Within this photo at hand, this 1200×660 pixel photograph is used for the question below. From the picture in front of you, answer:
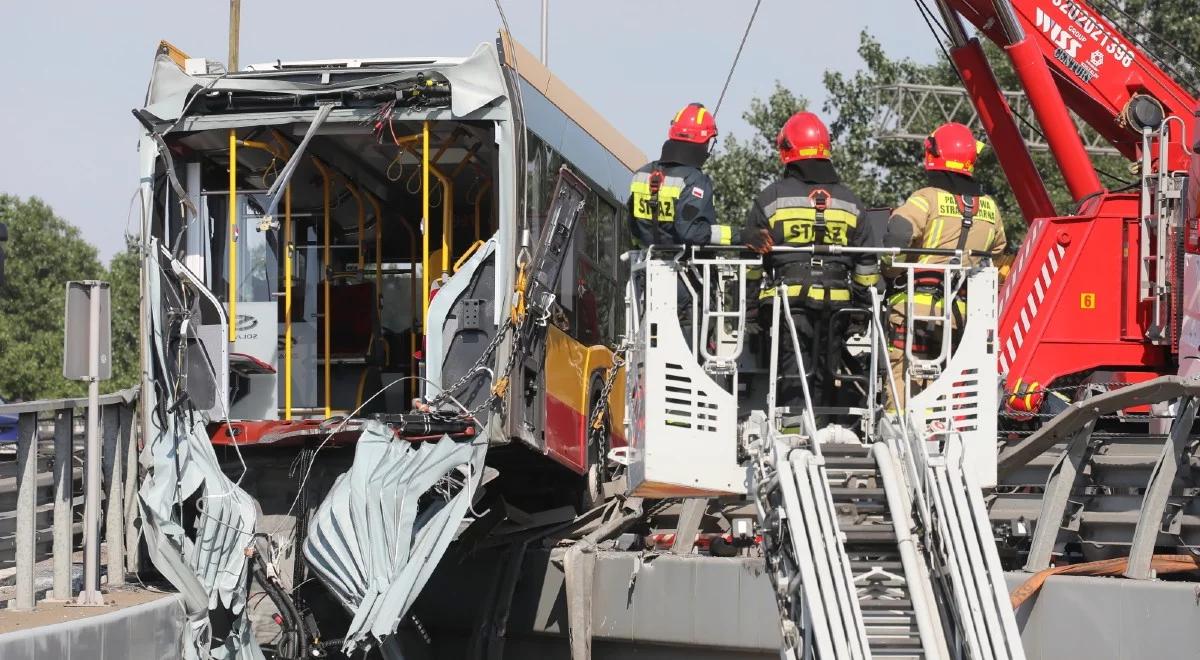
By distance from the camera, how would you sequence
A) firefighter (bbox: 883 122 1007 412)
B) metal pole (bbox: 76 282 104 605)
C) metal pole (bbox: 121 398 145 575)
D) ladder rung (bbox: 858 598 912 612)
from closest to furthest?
ladder rung (bbox: 858 598 912 612) → metal pole (bbox: 76 282 104 605) → metal pole (bbox: 121 398 145 575) → firefighter (bbox: 883 122 1007 412)

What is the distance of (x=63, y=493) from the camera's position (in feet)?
27.7

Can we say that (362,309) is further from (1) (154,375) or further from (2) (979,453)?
(2) (979,453)

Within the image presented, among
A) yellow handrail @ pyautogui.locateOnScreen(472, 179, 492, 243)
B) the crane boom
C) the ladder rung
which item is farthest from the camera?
the crane boom

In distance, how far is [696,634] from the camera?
9.50 m

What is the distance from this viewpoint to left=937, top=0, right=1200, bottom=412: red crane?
11141 millimetres

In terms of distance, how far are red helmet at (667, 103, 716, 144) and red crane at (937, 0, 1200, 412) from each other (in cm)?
325

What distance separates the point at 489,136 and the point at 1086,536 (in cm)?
407

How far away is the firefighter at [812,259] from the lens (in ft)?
27.7

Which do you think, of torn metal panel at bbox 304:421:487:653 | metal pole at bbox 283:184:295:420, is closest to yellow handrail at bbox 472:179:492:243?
metal pole at bbox 283:184:295:420

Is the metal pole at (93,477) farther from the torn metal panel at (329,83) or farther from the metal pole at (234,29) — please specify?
the metal pole at (234,29)

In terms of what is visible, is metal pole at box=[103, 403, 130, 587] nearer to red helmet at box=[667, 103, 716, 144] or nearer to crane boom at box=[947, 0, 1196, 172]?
red helmet at box=[667, 103, 716, 144]

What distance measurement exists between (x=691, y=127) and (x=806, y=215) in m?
1.14

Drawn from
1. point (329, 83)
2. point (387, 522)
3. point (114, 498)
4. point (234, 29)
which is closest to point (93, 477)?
point (114, 498)

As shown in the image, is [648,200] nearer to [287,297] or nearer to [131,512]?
[287,297]
